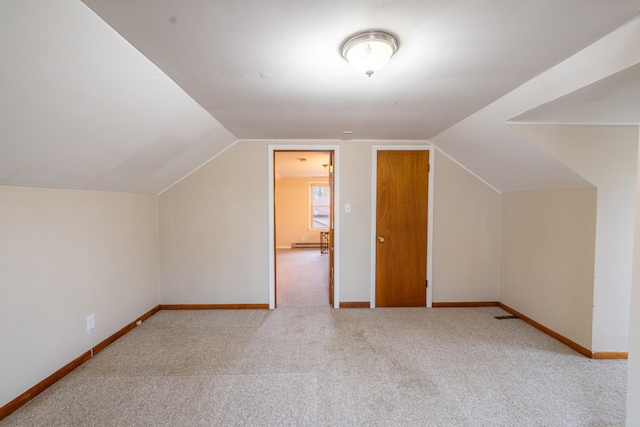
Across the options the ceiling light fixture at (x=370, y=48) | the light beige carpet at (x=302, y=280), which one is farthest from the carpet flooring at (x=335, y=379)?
the ceiling light fixture at (x=370, y=48)

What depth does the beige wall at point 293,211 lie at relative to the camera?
7875 mm

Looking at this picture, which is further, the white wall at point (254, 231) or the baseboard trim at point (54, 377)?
the white wall at point (254, 231)

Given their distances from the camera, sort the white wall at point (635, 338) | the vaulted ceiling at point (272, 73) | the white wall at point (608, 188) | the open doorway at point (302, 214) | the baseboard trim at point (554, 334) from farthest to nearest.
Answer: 1. the open doorway at point (302, 214)
2. the baseboard trim at point (554, 334)
3. the white wall at point (608, 188)
4. the white wall at point (635, 338)
5. the vaulted ceiling at point (272, 73)

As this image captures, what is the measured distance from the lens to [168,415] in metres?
1.70

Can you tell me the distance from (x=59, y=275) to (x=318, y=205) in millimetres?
6417

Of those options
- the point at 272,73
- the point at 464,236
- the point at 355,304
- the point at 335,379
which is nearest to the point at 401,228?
the point at 464,236

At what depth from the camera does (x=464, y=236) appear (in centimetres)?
346

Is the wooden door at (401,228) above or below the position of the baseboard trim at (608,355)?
above

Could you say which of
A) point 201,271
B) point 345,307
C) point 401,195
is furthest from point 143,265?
point 401,195

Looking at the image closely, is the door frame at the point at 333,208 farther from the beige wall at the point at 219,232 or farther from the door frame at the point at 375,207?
the door frame at the point at 375,207

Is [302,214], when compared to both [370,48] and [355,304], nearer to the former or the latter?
[355,304]

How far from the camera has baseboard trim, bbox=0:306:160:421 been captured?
67.1 inches

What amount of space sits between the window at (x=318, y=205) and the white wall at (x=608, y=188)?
6.02 meters

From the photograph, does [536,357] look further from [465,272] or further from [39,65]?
[39,65]
